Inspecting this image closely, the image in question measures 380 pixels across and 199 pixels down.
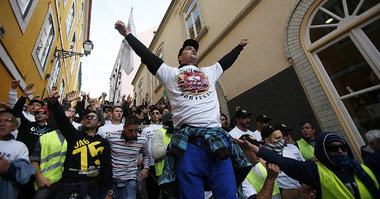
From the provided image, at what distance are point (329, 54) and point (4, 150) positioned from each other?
20.1 ft

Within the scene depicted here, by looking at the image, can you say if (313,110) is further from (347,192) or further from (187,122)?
(187,122)

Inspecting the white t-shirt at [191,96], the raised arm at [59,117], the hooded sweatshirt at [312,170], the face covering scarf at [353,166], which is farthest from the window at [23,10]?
the face covering scarf at [353,166]

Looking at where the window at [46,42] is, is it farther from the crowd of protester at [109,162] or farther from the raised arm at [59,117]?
the raised arm at [59,117]

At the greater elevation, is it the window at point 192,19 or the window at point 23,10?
the window at point 192,19

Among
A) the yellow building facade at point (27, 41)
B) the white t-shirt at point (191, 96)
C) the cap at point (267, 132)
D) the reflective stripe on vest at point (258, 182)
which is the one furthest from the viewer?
the yellow building facade at point (27, 41)

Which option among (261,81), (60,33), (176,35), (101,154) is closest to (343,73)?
(261,81)

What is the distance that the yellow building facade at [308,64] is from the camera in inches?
135

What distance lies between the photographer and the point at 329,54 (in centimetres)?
404

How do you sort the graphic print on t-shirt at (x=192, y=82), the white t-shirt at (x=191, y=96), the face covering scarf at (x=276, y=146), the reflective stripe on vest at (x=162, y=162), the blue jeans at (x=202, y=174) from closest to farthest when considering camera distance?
the blue jeans at (x=202, y=174), the white t-shirt at (x=191, y=96), the graphic print on t-shirt at (x=192, y=82), the face covering scarf at (x=276, y=146), the reflective stripe on vest at (x=162, y=162)

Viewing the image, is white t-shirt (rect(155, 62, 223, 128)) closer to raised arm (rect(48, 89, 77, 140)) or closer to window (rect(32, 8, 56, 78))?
raised arm (rect(48, 89, 77, 140))

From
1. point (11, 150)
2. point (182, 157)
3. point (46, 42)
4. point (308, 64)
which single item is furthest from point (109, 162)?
point (46, 42)

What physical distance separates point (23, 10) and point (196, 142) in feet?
21.5

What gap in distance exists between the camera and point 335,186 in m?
1.83

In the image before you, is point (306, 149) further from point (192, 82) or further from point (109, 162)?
point (109, 162)
